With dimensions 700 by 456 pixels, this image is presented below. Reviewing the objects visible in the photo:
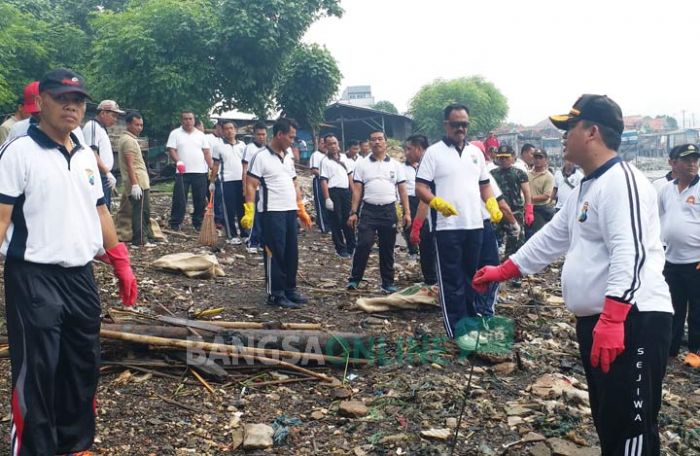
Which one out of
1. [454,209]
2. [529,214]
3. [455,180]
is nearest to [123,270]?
[454,209]

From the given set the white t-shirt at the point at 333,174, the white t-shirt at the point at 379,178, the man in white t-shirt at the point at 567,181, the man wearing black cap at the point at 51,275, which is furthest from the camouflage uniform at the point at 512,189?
the man wearing black cap at the point at 51,275

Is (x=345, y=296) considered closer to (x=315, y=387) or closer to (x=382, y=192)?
→ (x=382, y=192)

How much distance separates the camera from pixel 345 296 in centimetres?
671

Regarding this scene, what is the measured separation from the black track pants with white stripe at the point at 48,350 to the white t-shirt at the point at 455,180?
3.21 metres

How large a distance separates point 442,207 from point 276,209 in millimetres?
1848

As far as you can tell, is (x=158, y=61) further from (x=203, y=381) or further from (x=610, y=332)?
(x=610, y=332)

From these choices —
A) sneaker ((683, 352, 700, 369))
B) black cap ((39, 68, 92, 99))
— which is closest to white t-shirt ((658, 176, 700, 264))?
sneaker ((683, 352, 700, 369))

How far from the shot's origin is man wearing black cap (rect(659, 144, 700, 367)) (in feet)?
16.5

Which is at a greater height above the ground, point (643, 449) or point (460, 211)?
point (460, 211)

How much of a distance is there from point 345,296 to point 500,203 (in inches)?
82.0

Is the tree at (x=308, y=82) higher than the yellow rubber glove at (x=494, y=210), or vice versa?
the tree at (x=308, y=82)

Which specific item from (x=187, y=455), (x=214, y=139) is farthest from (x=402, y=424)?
(x=214, y=139)

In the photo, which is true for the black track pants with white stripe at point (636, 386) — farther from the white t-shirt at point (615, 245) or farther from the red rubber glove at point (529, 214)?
the red rubber glove at point (529, 214)

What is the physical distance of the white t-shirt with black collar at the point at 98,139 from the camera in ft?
22.9
